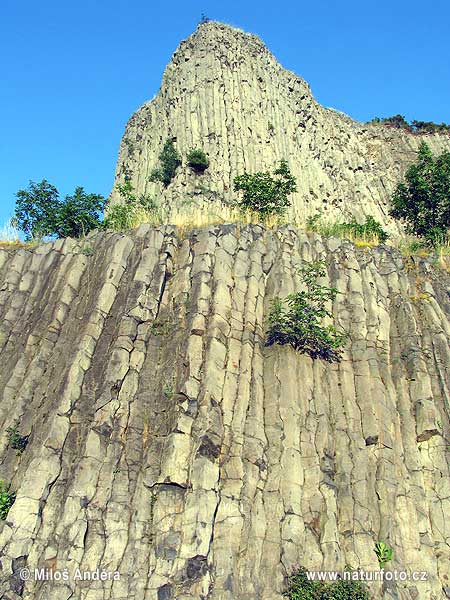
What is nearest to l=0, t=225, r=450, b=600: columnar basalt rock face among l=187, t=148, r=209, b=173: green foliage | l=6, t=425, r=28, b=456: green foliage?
l=6, t=425, r=28, b=456: green foliage

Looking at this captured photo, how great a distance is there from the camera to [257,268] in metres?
23.1

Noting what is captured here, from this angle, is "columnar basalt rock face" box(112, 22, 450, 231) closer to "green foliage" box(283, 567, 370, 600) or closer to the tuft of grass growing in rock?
the tuft of grass growing in rock

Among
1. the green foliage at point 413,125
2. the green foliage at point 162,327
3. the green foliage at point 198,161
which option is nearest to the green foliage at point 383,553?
the green foliage at point 162,327

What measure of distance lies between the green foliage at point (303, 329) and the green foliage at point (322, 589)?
762 centimetres

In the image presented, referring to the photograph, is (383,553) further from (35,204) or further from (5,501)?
(35,204)

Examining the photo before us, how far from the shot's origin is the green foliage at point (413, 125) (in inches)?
2557

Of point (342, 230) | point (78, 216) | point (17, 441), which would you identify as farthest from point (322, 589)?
point (78, 216)

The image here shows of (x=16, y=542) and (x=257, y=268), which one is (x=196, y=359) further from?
(x=16, y=542)

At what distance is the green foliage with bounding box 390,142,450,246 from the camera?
3681 cm

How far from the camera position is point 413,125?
65375 mm

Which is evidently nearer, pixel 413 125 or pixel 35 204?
pixel 35 204

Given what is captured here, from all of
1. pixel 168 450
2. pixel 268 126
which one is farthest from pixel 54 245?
pixel 268 126

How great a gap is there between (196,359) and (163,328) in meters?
2.21

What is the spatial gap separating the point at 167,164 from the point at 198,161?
10.5 feet
